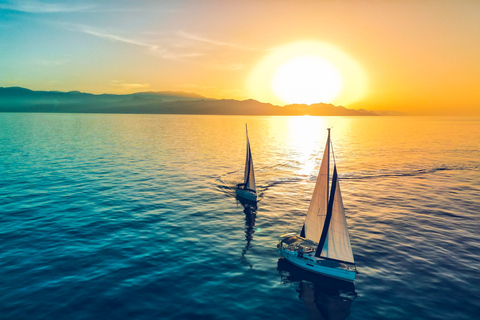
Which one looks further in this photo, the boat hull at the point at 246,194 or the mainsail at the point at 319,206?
the boat hull at the point at 246,194

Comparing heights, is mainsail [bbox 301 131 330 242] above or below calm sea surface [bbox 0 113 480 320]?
above

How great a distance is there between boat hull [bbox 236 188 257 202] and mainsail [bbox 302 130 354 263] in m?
25.2

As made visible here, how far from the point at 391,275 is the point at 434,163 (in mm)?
89199

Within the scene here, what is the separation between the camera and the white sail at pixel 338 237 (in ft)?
104

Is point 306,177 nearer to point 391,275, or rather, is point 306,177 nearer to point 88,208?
point 391,275

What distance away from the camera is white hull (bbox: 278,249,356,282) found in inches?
1238

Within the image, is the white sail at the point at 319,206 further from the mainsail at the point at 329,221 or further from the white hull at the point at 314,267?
the white hull at the point at 314,267

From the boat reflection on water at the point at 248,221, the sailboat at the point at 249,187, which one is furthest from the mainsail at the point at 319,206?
the sailboat at the point at 249,187

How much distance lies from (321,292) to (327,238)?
6.13m

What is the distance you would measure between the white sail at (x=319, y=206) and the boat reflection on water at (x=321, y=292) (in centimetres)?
438

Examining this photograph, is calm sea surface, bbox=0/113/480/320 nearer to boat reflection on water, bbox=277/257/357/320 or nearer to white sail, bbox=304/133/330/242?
boat reflection on water, bbox=277/257/357/320

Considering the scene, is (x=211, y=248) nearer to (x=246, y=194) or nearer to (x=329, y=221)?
(x=329, y=221)

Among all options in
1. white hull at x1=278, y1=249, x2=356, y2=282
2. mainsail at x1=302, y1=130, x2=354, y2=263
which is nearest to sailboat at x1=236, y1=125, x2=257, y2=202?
white hull at x1=278, y1=249, x2=356, y2=282

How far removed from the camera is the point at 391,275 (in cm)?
3266
